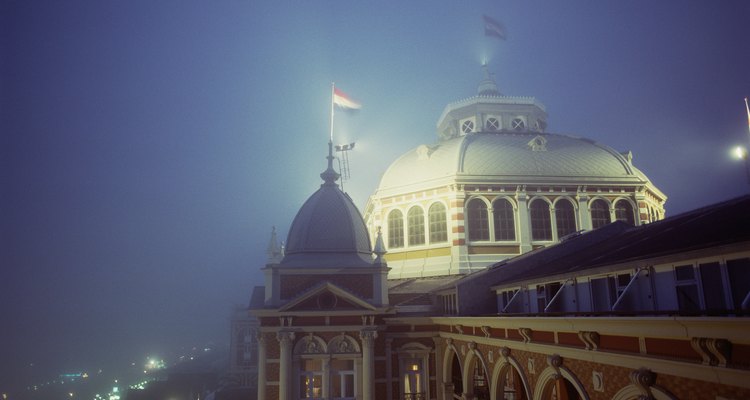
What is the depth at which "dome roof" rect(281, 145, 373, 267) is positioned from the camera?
1109 inches

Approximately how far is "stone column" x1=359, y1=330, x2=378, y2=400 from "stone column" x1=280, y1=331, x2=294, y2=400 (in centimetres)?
378

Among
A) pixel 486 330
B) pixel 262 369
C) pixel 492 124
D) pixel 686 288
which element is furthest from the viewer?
pixel 492 124

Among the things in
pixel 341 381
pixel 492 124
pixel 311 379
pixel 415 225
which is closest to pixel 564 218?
pixel 415 225

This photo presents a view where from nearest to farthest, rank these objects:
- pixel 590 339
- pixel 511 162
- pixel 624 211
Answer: pixel 590 339 < pixel 624 211 < pixel 511 162

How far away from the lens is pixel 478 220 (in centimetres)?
3431

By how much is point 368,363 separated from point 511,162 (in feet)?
60.1

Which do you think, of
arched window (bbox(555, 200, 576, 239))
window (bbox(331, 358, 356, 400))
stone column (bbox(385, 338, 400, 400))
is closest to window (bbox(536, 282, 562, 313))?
stone column (bbox(385, 338, 400, 400))

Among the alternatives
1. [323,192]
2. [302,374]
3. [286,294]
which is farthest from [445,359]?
[323,192]

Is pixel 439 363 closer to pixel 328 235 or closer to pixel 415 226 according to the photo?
pixel 328 235

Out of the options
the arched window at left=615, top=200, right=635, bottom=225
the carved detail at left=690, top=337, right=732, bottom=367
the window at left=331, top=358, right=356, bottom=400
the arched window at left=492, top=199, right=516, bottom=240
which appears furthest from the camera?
the arched window at left=615, top=200, right=635, bottom=225

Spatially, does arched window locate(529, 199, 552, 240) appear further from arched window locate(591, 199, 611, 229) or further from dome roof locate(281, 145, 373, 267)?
dome roof locate(281, 145, 373, 267)

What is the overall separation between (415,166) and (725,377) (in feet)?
99.1

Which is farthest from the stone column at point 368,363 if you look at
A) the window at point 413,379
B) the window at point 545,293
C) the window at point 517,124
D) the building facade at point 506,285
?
the window at point 517,124

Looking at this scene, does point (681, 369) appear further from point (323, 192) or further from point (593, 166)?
point (593, 166)
